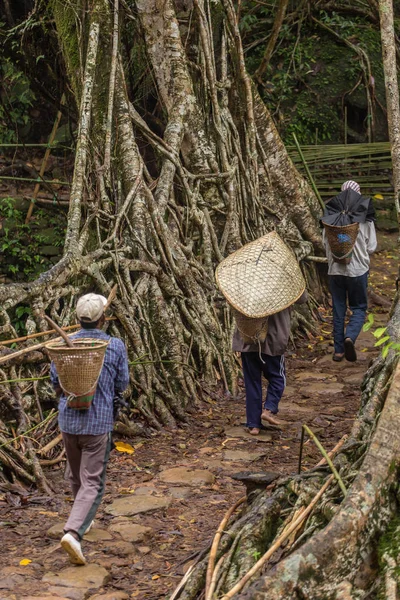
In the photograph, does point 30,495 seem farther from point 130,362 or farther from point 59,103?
point 59,103

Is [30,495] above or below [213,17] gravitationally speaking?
below

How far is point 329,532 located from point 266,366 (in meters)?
3.34

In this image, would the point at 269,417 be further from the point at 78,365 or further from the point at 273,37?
the point at 273,37

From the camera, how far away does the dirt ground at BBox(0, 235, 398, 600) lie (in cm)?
394

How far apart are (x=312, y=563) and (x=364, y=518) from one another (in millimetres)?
280

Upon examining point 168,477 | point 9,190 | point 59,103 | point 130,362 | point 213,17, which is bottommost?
point 168,477

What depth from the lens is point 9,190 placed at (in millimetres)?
11875

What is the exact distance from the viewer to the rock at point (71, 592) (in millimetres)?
3738

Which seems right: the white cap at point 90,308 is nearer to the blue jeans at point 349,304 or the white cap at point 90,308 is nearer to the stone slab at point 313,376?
the stone slab at point 313,376

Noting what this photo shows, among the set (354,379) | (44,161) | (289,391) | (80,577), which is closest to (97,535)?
(80,577)

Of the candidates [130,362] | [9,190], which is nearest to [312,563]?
[130,362]

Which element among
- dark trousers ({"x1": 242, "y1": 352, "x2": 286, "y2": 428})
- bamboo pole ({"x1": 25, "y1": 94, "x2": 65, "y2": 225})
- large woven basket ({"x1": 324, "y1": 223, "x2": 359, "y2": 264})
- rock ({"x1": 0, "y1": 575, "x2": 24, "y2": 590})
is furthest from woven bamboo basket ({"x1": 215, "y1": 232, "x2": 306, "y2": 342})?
bamboo pole ({"x1": 25, "y1": 94, "x2": 65, "y2": 225})

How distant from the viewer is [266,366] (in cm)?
628

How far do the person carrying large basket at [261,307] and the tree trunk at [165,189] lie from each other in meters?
0.69
